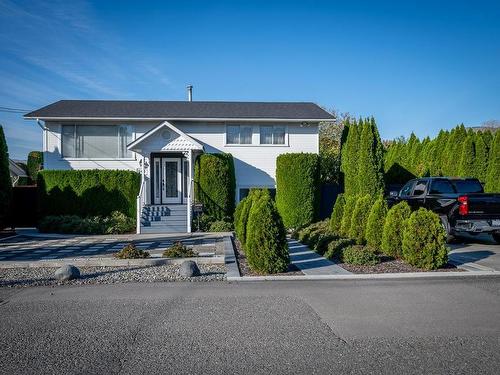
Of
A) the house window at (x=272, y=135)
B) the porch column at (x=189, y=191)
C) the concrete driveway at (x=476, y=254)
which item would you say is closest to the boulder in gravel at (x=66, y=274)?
the concrete driveway at (x=476, y=254)

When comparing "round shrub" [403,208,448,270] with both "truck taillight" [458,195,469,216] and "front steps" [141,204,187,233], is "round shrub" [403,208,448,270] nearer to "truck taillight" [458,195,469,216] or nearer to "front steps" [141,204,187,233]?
"truck taillight" [458,195,469,216]

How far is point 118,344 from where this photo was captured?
482 cm

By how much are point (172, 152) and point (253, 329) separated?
52.8 feet

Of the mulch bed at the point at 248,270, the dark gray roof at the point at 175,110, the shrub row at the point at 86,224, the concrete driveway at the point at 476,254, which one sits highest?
the dark gray roof at the point at 175,110

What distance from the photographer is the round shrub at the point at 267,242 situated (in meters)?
8.90

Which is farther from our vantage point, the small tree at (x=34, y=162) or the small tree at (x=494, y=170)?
the small tree at (x=34, y=162)

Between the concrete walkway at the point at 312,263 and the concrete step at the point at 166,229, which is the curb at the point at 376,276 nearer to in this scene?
the concrete walkway at the point at 312,263

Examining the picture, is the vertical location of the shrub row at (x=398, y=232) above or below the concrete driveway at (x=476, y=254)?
above

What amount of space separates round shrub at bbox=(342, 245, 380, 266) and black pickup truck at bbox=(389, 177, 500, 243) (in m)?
4.09

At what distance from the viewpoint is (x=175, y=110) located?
2247 centimetres

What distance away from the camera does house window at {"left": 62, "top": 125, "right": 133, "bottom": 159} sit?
21.1 meters

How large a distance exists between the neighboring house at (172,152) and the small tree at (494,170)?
7.59 m

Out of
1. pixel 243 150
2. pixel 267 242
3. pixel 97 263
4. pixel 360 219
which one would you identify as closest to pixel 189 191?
pixel 243 150

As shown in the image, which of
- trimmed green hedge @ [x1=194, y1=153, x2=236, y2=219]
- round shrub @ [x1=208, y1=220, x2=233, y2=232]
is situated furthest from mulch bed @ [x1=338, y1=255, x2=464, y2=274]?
trimmed green hedge @ [x1=194, y1=153, x2=236, y2=219]
